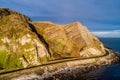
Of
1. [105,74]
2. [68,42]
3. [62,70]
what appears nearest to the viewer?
[105,74]

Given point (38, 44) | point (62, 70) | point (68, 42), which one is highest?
point (68, 42)

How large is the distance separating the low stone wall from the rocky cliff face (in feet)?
39.7

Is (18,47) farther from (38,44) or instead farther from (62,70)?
(62,70)

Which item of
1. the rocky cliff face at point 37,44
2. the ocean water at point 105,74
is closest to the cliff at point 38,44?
the rocky cliff face at point 37,44

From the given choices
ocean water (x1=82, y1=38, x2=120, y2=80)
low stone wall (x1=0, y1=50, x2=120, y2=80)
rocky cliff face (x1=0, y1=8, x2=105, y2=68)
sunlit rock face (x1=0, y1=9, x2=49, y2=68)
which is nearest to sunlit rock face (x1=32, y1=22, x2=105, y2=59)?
rocky cliff face (x1=0, y1=8, x2=105, y2=68)

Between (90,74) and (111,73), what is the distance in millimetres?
11731

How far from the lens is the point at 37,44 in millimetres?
156750

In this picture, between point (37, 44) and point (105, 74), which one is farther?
point (37, 44)

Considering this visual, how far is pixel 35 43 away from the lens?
156 m

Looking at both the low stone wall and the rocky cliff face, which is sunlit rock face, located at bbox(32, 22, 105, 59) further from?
the low stone wall

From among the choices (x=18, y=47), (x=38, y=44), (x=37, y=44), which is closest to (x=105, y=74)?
(x=38, y=44)

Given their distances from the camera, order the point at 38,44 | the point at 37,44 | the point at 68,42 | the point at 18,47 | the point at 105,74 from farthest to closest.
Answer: the point at 68,42 → the point at 38,44 → the point at 37,44 → the point at 18,47 → the point at 105,74

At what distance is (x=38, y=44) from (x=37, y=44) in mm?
686

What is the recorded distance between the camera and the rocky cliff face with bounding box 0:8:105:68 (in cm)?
14738
